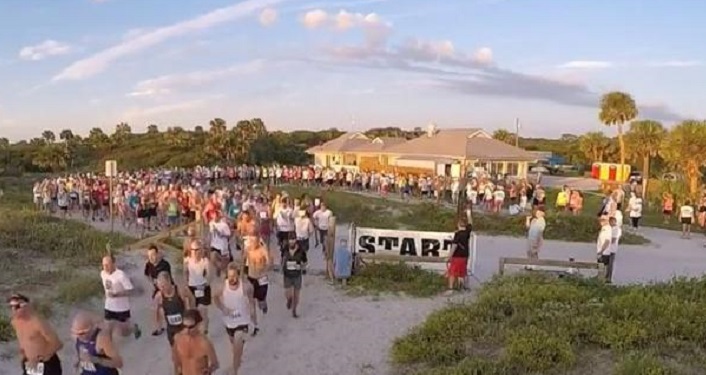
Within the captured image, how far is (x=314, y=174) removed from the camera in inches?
1677

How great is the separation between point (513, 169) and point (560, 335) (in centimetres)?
3570

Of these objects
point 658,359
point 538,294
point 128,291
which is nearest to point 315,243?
point 538,294

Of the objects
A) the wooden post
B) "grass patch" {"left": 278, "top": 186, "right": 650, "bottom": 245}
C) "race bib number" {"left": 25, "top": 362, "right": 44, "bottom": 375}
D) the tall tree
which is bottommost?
"grass patch" {"left": 278, "top": 186, "right": 650, "bottom": 245}

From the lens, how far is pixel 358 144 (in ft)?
188

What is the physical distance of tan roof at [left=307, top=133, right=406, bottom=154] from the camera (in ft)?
179

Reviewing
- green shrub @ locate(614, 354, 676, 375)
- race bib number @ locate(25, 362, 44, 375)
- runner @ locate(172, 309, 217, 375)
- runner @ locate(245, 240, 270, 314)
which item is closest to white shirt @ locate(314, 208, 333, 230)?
runner @ locate(245, 240, 270, 314)

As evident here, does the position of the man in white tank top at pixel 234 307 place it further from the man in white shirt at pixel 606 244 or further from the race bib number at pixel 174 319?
the man in white shirt at pixel 606 244

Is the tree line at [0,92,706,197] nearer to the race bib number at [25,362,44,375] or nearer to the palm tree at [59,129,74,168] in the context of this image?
the palm tree at [59,129,74,168]

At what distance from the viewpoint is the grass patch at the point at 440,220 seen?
24141mm

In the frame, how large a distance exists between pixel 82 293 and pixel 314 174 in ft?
99.8

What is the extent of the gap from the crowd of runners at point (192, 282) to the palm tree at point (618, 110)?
4238 centimetres

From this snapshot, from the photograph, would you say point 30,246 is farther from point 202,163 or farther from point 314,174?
point 202,163

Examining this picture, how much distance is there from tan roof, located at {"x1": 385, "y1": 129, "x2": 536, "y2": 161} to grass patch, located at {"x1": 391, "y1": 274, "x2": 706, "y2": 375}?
99.8 ft

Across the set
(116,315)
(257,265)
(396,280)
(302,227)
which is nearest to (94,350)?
(116,315)
